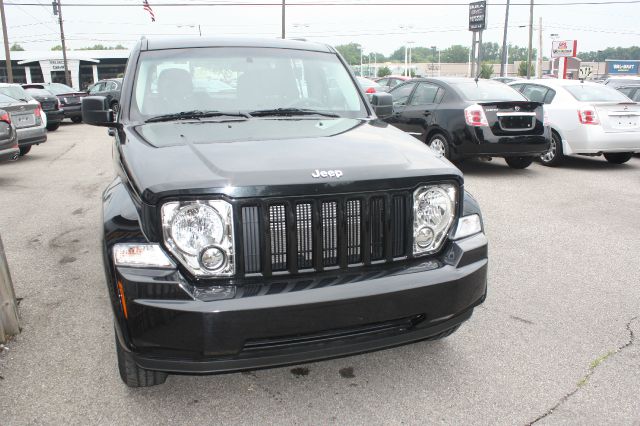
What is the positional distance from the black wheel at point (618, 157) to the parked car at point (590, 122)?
0.14 metres

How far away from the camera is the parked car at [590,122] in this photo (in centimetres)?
966

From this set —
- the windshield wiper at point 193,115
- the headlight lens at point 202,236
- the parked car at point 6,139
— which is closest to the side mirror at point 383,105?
the windshield wiper at point 193,115

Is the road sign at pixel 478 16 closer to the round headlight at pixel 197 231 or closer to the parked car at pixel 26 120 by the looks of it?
the parked car at pixel 26 120

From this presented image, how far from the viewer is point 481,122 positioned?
29.0 feet

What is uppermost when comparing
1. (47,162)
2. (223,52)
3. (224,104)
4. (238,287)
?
(223,52)

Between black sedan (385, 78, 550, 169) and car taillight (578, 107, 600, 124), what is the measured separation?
1.06 meters

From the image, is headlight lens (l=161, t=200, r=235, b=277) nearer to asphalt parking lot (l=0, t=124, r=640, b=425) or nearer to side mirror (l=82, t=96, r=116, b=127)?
asphalt parking lot (l=0, t=124, r=640, b=425)

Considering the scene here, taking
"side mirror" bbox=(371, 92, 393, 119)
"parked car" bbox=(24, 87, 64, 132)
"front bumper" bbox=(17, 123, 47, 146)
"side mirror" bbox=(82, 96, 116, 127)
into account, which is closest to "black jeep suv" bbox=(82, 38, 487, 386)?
"side mirror" bbox=(82, 96, 116, 127)

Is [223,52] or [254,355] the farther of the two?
[223,52]

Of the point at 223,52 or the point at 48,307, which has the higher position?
the point at 223,52

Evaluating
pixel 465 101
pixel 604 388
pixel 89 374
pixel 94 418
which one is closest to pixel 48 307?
pixel 89 374

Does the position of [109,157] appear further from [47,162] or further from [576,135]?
[576,135]

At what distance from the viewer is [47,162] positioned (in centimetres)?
1123

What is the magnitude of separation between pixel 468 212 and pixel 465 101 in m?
6.72
